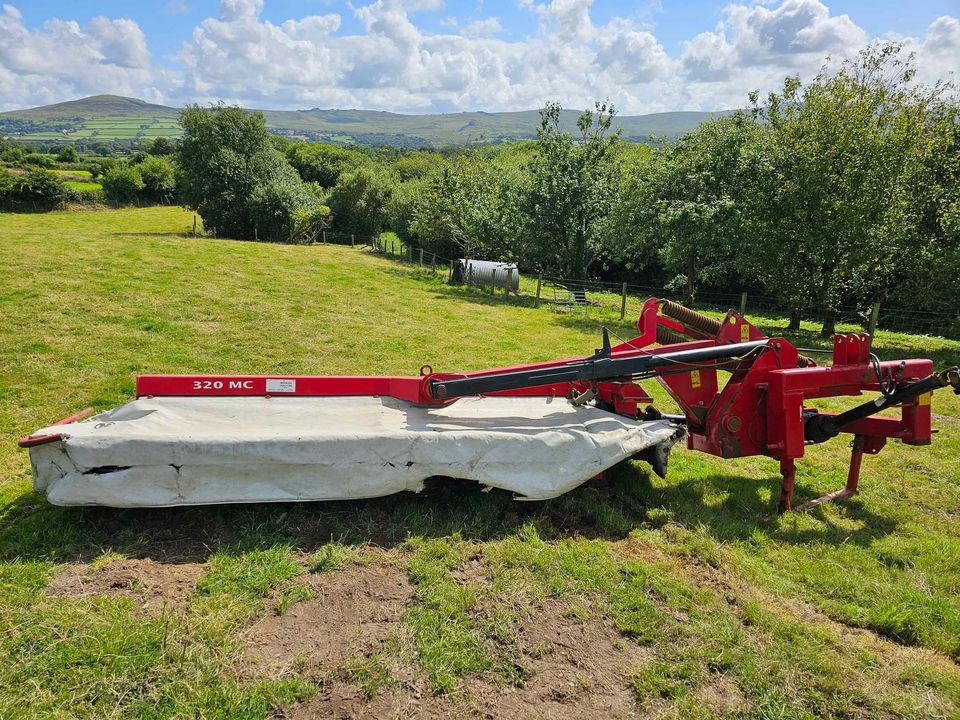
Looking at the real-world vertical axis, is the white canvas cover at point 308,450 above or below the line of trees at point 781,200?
below

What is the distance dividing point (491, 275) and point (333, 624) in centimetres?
1961

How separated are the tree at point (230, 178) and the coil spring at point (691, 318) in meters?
36.3

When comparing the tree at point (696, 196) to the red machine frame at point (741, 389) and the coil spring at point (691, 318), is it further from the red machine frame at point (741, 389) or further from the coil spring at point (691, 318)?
the red machine frame at point (741, 389)

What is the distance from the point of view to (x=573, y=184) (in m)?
20.4

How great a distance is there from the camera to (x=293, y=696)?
3010mm

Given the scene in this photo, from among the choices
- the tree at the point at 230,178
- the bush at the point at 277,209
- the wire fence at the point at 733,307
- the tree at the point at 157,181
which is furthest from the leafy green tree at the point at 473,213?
the tree at the point at 157,181

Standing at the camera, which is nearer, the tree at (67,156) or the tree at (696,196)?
the tree at (696,196)

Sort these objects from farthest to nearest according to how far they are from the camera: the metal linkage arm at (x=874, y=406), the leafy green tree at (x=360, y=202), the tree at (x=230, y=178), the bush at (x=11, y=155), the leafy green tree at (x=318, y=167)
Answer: the leafy green tree at (x=318, y=167), the bush at (x=11, y=155), the leafy green tree at (x=360, y=202), the tree at (x=230, y=178), the metal linkage arm at (x=874, y=406)

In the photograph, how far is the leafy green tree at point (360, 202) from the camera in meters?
43.0

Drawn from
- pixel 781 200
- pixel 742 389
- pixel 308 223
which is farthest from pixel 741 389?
pixel 308 223

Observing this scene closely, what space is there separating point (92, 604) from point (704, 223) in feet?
48.6

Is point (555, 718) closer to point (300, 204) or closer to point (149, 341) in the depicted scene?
point (149, 341)

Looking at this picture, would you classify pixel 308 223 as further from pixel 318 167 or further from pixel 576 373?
pixel 576 373

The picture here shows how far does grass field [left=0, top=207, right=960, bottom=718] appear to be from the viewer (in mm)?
3084
